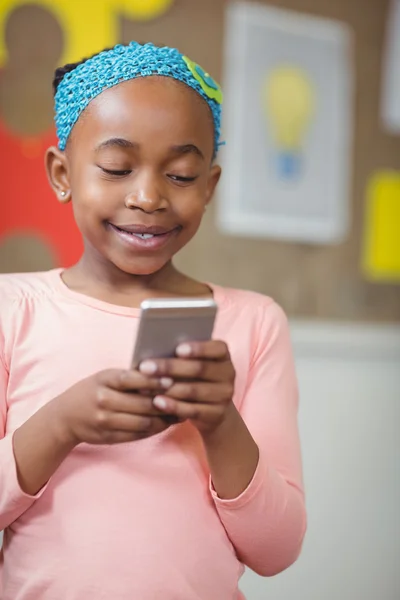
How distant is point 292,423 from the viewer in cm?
78

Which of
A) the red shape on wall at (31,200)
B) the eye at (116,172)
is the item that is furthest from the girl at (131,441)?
the red shape on wall at (31,200)

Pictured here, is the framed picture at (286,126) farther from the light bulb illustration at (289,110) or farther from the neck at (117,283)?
the neck at (117,283)

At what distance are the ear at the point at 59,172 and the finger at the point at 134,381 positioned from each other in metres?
0.28

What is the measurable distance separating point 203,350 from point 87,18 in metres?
0.93

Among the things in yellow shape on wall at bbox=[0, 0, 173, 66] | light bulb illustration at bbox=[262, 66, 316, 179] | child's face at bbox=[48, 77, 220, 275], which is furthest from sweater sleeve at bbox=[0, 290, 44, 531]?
light bulb illustration at bbox=[262, 66, 316, 179]

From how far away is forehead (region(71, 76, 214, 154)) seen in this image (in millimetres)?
683

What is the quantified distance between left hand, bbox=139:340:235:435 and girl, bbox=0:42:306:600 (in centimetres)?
4

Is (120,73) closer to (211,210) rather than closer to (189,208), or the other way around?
(189,208)

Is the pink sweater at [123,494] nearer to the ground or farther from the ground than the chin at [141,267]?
nearer to the ground

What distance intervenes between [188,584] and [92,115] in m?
0.46

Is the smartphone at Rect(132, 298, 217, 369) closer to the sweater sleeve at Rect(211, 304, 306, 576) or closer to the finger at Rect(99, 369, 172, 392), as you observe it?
the finger at Rect(99, 369, 172, 392)

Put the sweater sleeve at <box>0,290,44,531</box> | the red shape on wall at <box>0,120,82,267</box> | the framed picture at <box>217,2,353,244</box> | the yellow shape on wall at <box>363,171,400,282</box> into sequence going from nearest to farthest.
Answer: the sweater sleeve at <box>0,290,44,531</box> → the red shape on wall at <box>0,120,82,267</box> → the framed picture at <box>217,2,353,244</box> → the yellow shape on wall at <box>363,171,400,282</box>

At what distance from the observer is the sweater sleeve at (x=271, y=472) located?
27.3 inches

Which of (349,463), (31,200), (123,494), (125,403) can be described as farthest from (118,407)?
(349,463)
